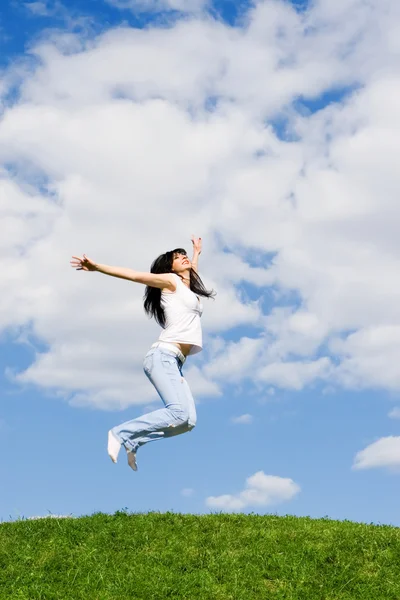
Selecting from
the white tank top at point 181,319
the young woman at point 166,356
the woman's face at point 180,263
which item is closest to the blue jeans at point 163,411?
the young woman at point 166,356

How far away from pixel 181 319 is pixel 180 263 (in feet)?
4.01

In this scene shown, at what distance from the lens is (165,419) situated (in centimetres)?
1277

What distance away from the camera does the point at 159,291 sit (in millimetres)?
13609

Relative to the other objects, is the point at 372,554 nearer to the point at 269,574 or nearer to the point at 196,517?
the point at 269,574

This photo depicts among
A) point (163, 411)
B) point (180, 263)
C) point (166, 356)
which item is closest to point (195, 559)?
point (163, 411)

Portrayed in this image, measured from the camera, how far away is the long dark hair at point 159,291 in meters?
13.6

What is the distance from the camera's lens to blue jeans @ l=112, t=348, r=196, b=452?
41.9 ft

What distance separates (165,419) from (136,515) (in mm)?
2463

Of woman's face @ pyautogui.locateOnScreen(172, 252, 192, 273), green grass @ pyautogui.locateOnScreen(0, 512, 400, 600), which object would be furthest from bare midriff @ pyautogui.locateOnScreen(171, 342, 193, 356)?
green grass @ pyautogui.locateOnScreen(0, 512, 400, 600)

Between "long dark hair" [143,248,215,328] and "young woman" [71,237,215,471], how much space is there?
0.02m

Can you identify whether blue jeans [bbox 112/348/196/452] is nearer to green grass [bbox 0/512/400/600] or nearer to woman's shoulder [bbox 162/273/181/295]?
Result: woman's shoulder [bbox 162/273/181/295]

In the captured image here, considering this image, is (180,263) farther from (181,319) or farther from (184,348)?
(184,348)

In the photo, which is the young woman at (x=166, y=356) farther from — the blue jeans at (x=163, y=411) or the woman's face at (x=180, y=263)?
the woman's face at (x=180, y=263)

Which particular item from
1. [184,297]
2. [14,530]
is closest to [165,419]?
[184,297]
